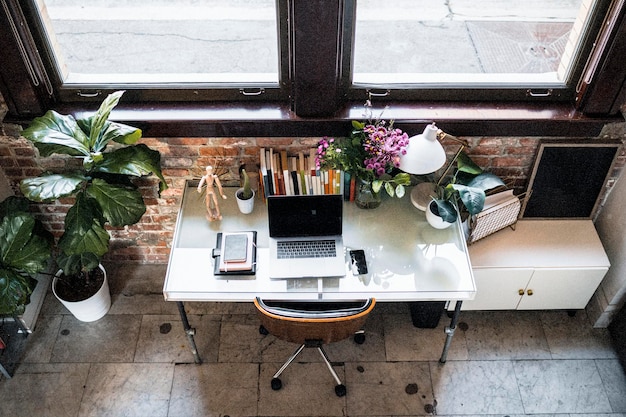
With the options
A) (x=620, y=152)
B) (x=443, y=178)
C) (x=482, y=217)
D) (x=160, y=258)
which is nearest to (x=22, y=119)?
(x=160, y=258)

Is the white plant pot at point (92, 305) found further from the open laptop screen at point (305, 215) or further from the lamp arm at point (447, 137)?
the lamp arm at point (447, 137)

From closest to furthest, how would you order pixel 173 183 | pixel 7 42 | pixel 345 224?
1. pixel 7 42
2. pixel 345 224
3. pixel 173 183

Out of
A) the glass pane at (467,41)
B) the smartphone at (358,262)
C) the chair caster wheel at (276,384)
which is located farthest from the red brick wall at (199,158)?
the chair caster wheel at (276,384)

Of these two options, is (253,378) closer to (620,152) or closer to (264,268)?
(264,268)

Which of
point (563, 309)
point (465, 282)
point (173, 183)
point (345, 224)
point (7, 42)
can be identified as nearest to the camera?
point (7, 42)

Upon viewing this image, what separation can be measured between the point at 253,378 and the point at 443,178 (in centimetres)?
155

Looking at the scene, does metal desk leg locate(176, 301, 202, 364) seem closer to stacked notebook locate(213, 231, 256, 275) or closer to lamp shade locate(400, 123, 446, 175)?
stacked notebook locate(213, 231, 256, 275)

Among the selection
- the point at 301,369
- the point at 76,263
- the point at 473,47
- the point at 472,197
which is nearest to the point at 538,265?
the point at 472,197

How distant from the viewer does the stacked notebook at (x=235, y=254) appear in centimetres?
279

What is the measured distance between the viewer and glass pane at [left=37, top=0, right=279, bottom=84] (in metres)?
2.76

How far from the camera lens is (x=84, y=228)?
273 cm

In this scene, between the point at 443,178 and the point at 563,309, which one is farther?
the point at 563,309

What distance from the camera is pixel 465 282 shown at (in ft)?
9.14

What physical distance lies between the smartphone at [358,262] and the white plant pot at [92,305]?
5.13 feet
